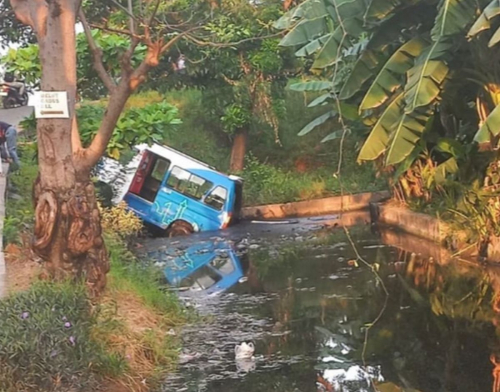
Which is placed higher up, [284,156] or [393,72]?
[393,72]

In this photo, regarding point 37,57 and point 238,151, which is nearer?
point 37,57

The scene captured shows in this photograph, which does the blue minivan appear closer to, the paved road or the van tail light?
the van tail light

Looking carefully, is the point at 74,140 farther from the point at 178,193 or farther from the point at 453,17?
the point at 178,193

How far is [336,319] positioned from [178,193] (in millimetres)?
8304

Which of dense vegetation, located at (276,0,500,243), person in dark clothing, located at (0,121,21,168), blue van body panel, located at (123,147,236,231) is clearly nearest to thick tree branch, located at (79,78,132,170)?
dense vegetation, located at (276,0,500,243)

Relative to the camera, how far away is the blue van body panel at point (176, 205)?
1702cm

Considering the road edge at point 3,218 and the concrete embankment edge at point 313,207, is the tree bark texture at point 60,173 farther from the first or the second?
the concrete embankment edge at point 313,207

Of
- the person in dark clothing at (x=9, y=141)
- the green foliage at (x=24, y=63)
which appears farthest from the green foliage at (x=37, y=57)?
the person in dark clothing at (x=9, y=141)

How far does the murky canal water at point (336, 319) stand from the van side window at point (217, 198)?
8.38 feet

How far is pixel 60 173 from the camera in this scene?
710cm

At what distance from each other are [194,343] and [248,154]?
15.0 meters

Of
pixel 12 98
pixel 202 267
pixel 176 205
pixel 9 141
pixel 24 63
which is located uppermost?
pixel 12 98

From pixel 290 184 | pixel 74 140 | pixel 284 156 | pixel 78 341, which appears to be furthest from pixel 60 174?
pixel 284 156

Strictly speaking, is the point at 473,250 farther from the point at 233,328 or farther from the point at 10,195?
the point at 10,195
